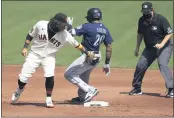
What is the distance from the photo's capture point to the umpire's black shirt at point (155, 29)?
36.7 ft

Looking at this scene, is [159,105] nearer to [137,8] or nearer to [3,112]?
[3,112]

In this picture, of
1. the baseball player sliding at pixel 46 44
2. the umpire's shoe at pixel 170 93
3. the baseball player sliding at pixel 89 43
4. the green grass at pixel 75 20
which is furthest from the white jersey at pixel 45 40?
the green grass at pixel 75 20

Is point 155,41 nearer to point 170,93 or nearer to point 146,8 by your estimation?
point 146,8

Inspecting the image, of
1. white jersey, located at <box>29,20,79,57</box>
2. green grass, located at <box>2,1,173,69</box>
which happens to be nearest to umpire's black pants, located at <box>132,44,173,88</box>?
white jersey, located at <box>29,20,79,57</box>

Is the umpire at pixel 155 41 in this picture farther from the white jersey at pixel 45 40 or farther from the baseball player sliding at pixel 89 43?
the white jersey at pixel 45 40

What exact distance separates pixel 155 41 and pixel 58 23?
285 centimetres

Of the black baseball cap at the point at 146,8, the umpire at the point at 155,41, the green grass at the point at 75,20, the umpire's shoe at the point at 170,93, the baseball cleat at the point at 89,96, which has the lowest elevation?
the green grass at the point at 75,20

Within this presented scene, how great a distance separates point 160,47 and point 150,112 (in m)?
1.97

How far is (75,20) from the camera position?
27.8 meters

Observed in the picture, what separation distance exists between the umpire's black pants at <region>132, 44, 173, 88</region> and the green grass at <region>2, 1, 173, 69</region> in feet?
17.2

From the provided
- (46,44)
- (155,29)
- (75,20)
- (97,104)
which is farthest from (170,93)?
(75,20)

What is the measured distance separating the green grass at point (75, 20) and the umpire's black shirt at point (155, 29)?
5420 mm

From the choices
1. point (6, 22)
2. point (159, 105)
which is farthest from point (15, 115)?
point (6, 22)

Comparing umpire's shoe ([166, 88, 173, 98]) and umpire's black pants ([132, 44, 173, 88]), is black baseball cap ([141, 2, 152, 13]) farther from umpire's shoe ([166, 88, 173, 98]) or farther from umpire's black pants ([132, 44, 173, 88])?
umpire's shoe ([166, 88, 173, 98])
